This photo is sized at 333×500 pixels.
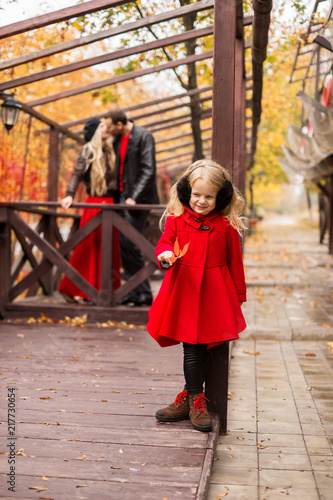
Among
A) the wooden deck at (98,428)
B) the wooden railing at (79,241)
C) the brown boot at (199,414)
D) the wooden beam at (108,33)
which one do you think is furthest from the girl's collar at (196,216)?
the wooden beam at (108,33)

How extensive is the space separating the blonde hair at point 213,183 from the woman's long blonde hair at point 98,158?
3335mm

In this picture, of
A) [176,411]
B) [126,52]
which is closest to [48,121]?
[126,52]

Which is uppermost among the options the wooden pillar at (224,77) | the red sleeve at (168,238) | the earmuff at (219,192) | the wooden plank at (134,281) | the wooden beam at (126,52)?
the wooden beam at (126,52)

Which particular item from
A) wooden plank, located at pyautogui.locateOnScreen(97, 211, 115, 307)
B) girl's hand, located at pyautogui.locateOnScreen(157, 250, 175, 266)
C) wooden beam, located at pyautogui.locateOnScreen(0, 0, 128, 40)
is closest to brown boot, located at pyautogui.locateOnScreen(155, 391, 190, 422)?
girl's hand, located at pyautogui.locateOnScreen(157, 250, 175, 266)

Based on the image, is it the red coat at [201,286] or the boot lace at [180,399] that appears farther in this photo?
the boot lace at [180,399]

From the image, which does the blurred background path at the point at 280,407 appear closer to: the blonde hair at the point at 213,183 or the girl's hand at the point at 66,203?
the blonde hair at the point at 213,183

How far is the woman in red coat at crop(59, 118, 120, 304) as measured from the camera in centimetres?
674

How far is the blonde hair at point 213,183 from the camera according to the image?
335cm

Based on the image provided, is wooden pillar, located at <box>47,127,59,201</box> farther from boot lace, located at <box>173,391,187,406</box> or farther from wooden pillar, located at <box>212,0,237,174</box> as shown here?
boot lace, located at <box>173,391,187,406</box>

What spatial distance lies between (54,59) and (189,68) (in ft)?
16.3

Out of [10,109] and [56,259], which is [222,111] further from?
[10,109]

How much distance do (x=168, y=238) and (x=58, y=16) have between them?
Result: 2964 millimetres

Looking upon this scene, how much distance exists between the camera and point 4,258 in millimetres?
6617

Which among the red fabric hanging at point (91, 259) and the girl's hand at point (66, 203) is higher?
the girl's hand at point (66, 203)
